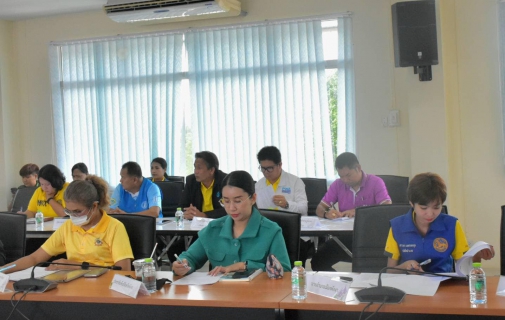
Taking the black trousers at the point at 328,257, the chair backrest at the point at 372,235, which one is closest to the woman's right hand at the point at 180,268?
the chair backrest at the point at 372,235

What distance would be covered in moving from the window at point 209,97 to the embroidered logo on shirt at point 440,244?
13.3ft

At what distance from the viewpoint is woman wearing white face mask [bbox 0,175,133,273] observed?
3.40 meters

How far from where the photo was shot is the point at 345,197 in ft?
16.7

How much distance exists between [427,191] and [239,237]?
93 centimetres

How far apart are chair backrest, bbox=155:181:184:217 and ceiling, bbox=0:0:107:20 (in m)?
2.66

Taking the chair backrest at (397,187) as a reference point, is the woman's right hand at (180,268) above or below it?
below

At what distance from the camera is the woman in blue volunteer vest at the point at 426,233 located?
115 inches

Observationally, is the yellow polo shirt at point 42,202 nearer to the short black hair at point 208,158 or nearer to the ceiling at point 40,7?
the short black hair at point 208,158

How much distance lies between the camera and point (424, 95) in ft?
19.2

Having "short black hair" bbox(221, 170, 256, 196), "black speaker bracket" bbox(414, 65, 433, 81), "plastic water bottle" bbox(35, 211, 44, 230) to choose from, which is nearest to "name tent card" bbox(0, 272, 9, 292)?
"short black hair" bbox(221, 170, 256, 196)

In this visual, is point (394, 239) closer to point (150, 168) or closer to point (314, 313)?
point (314, 313)

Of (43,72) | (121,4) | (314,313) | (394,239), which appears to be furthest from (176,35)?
(314,313)

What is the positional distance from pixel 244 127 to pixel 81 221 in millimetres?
4093

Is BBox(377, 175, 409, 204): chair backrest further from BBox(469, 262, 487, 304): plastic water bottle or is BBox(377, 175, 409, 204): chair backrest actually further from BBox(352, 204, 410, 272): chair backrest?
BBox(469, 262, 487, 304): plastic water bottle
